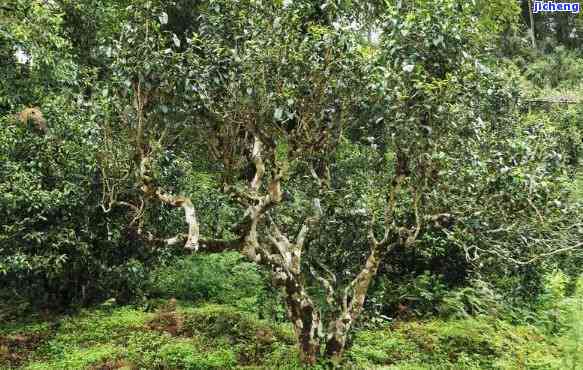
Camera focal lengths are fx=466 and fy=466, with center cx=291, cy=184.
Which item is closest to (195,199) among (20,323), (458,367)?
(20,323)

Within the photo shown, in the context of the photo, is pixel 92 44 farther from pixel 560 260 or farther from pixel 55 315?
pixel 560 260

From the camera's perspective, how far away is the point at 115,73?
225 inches

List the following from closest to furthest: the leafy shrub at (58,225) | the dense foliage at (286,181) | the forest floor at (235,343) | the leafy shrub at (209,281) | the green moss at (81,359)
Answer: the dense foliage at (286,181) < the forest floor at (235,343) < the green moss at (81,359) < the leafy shrub at (58,225) < the leafy shrub at (209,281)

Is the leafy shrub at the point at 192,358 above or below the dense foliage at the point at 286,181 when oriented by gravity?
below

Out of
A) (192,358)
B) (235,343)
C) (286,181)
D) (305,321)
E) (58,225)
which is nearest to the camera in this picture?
(305,321)

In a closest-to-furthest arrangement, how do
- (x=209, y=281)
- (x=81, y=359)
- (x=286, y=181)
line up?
(x=81, y=359) → (x=286, y=181) → (x=209, y=281)

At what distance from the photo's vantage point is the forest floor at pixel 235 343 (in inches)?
279

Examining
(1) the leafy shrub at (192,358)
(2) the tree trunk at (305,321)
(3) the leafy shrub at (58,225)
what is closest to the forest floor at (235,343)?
(1) the leafy shrub at (192,358)

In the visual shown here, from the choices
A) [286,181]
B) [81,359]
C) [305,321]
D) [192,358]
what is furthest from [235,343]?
[286,181]

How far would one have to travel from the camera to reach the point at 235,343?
800cm

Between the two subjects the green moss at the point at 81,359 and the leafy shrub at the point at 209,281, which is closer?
the green moss at the point at 81,359

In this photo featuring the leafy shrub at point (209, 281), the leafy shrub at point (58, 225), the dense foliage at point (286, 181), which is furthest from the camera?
the leafy shrub at point (209, 281)

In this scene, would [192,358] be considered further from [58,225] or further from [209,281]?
[58,225]

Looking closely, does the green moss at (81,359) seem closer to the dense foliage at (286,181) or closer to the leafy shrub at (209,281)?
the dense foliage at (286,181)
